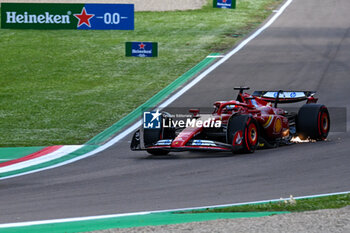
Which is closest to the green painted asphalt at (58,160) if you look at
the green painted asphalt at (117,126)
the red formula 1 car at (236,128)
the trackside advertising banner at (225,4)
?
the green painted asphalt at (117,126)

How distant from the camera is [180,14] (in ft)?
140

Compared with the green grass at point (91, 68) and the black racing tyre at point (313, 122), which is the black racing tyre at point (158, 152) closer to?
the black racing tyre at point (313, 122)

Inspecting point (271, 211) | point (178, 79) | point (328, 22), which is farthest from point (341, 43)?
point (271, 211)

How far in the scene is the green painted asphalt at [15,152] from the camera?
54.7ft

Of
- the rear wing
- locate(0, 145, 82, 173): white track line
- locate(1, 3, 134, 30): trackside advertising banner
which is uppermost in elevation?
locate(1, 3, 134, 30): trackside advertising banner

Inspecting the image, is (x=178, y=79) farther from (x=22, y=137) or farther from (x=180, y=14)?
(x=180, y=14)

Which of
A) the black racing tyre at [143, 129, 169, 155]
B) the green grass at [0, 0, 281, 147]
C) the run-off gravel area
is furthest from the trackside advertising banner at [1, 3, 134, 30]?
the run-off gravel area

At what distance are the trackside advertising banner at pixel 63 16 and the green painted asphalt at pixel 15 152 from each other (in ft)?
46.5

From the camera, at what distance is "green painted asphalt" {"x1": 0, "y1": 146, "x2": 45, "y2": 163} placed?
54.7 feet

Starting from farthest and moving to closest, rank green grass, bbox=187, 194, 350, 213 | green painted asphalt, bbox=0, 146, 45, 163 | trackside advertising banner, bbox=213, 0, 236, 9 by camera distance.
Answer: trackside advertising banner, bbox=213, 0, 236, 9, green painted asphalt, bbox=0, 146, 45, 163, green grass, bbox=187, 194, 350, 213

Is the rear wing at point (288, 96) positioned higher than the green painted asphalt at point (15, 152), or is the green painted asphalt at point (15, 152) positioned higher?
the rear wing at point (288, 96)

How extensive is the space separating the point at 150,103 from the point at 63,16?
34.0ft

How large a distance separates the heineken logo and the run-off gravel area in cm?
2244

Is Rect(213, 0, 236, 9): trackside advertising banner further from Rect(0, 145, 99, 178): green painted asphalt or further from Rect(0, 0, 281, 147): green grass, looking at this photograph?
Rect(0, 145, 99, 178): green painted asphalt
